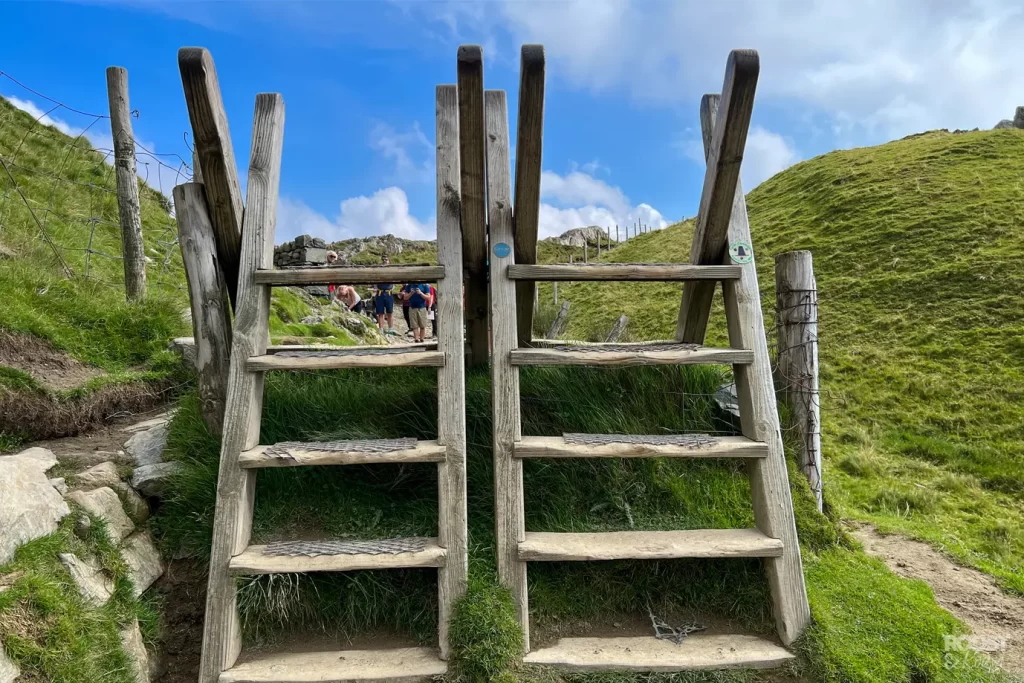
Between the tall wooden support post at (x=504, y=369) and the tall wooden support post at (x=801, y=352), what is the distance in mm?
2180

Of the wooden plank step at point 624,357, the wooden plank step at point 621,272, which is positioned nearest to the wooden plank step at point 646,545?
the wooden plank step at point 624,357

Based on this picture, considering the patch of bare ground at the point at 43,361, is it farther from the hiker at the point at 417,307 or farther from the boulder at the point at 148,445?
the hiker at the point at 417,307

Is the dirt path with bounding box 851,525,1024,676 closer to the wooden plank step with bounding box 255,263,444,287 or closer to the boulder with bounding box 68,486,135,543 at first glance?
the wooden plank step with bounding box 255,263,444,287

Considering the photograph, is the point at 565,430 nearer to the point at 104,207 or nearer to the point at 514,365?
the point at 514,365

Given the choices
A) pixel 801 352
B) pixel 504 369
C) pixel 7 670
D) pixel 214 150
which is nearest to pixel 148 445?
pixel 7 670

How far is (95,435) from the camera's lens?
12.9 ft

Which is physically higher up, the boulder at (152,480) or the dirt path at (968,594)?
the boulder at (152,480)

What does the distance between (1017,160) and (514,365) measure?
28177mm

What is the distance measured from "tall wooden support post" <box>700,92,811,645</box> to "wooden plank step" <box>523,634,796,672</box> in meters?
0.17

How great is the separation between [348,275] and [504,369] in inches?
38.0

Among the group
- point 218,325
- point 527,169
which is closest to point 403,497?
point 218,325

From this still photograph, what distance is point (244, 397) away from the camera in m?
2.76

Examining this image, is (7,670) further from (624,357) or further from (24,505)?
(624,357)

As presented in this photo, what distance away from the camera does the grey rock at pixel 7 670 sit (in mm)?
1896
